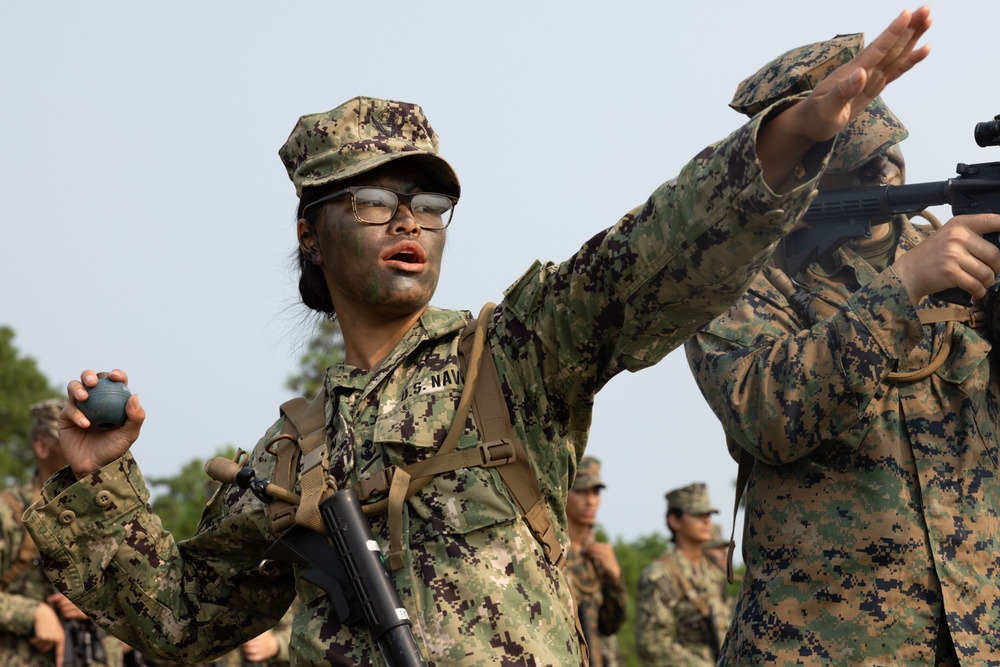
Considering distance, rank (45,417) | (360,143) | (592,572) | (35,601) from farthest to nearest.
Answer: (592,572)
(45,417)
(35,601)
(360,143)

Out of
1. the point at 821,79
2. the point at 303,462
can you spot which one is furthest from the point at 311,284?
the point at 821,79

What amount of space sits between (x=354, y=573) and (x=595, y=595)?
9343 millimetres

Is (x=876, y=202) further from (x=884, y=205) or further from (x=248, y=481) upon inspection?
(x=248, y=481)

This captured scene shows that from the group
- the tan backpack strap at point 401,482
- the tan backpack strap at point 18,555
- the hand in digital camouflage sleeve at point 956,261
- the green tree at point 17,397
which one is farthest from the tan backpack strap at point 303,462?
the green tree at point 17,397

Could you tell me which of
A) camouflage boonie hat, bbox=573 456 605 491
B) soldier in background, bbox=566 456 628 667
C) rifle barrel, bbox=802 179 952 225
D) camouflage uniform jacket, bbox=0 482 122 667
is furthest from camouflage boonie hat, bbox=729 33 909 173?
camouflage boonie hat, bbox=573 456 605 491

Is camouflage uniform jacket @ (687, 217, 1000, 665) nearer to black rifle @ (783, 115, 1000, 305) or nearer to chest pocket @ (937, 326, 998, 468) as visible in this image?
chest pocket @ (937, 326, 998, 468)

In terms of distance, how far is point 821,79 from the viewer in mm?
4340

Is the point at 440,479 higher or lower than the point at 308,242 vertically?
lower

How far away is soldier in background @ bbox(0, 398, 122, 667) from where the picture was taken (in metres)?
8.89

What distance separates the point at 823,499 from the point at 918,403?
0.43 meters

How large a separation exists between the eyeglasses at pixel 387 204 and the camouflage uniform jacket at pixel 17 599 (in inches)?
222

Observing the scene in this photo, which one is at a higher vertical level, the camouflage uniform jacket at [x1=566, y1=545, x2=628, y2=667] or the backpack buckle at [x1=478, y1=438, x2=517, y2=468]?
the backpack buckle at [x1=478, y1=438, x2=517, y2=468]

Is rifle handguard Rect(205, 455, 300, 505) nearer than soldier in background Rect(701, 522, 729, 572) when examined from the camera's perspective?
Yes

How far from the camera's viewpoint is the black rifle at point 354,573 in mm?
3545
